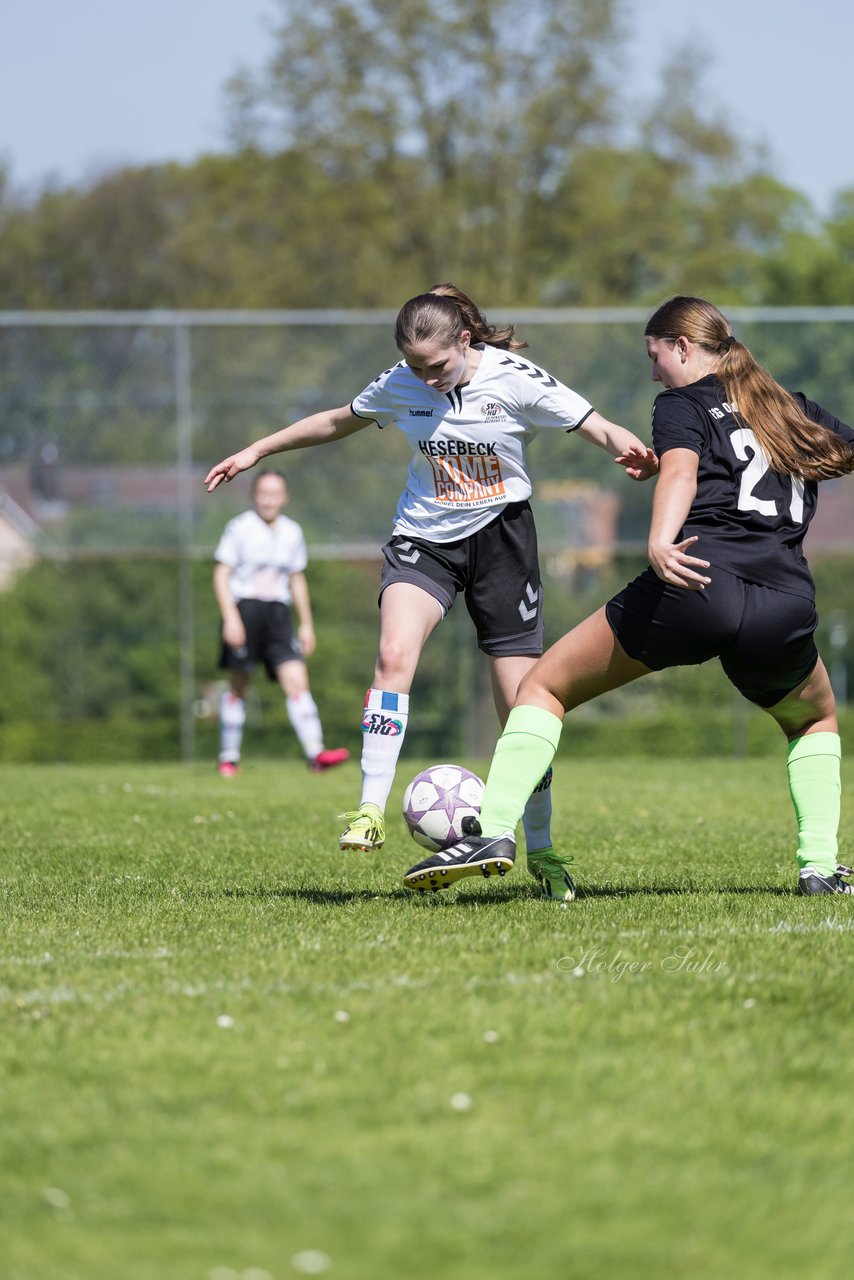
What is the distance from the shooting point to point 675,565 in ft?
16.1

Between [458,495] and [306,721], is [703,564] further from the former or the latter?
[306,721]

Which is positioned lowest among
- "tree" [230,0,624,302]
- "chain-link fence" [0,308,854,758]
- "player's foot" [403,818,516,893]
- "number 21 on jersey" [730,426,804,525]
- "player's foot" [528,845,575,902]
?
"player's foot" [528,845,575,902]

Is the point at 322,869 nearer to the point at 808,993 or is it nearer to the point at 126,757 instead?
the point at 808,993

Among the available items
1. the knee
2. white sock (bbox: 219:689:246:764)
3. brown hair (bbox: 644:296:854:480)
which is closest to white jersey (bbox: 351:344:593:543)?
the knee

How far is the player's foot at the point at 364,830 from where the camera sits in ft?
18.1

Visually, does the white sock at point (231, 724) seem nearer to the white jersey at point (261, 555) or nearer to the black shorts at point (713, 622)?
the white jersey at point (261, 555)

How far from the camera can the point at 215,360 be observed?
770 inches

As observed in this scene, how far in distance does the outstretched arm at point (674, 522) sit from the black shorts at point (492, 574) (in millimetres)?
1068

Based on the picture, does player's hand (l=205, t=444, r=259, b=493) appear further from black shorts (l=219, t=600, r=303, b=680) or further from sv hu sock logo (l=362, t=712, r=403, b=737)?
black shorts (l=219, t=600, r=303, b=680)

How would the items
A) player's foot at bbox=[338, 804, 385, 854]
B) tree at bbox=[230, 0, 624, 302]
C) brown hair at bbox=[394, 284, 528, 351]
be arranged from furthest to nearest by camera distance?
tree at bbox=[230, 0, 624, 302]
brown hair at bbox=[394, 284, 528, 351]
player's foot at bbox=[338, 804, 385, 854]

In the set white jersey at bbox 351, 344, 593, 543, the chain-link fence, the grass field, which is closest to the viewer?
the grass field

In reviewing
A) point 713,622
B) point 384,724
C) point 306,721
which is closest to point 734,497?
point 713,622

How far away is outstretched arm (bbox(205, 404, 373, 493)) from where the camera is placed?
6.15m

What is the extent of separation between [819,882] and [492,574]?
167 centimetres
